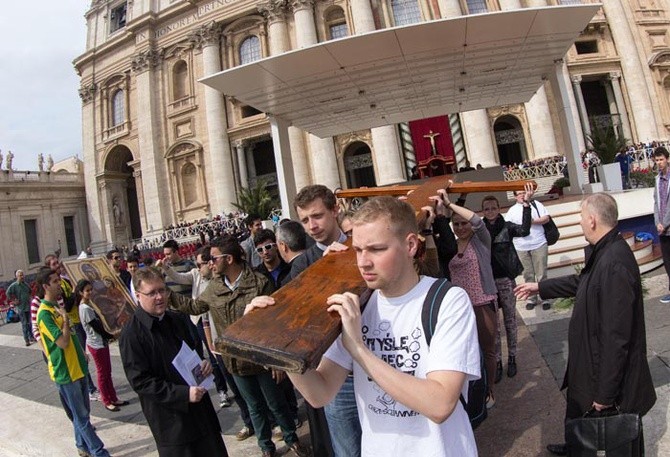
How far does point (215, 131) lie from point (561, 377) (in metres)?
25.4

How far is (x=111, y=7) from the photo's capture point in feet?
107

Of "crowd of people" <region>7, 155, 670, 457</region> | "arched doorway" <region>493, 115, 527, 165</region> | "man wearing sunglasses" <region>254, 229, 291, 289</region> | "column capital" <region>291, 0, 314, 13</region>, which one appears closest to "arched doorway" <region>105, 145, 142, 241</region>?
"column capital" <region>291, 0, 314, 13</region>

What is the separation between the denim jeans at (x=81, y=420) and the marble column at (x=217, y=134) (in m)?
21.7

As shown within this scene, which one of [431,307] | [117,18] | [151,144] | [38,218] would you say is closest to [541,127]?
[431,307]

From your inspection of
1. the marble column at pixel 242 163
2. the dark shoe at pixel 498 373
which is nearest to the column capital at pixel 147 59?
the marble column at pixel 242 163

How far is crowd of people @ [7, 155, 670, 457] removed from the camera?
133cm

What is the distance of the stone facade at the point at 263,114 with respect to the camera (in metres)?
23.0

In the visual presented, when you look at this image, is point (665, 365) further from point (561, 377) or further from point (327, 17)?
point (327, 17)

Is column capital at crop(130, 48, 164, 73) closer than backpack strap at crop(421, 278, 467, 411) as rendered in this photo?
No

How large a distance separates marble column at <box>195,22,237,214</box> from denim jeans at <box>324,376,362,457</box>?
24.0m

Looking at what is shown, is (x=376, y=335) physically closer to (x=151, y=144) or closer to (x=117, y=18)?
(x=151, y=144)

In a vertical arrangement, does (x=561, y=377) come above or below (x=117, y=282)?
below

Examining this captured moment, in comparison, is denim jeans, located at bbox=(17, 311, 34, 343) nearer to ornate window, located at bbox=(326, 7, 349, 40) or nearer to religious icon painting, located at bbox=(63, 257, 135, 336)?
religious icon painting, located at bbox=(63, 257, 135, 336)

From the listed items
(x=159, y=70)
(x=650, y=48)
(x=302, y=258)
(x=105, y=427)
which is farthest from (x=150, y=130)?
(x=650, y=48)
